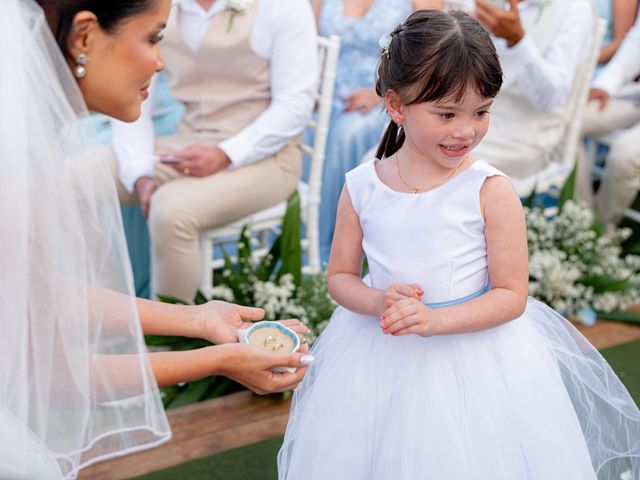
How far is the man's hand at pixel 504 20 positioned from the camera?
3.66 meters

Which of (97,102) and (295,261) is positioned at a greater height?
(97,102)

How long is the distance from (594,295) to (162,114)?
83.2 inches

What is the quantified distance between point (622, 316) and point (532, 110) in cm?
101

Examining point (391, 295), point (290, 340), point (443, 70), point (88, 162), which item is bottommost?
point (290, 340)

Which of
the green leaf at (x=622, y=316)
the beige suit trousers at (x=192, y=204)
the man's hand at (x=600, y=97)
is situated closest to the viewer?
the beige suit trousers at (x=192, y=204)

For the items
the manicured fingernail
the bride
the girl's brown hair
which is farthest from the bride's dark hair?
the manicured fingernail

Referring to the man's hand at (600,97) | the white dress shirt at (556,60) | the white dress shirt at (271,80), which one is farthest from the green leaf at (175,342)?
the man's hand at (600,97)

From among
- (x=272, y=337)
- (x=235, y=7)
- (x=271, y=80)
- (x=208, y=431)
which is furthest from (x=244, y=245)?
(x=272, y=337)

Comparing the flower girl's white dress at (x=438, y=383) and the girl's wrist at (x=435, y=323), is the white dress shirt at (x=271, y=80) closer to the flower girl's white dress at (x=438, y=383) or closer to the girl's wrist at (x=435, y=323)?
the flower girl's white dress at (x=438, y=383)

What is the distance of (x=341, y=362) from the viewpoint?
2.15 metres

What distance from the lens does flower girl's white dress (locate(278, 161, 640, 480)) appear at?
1.99m

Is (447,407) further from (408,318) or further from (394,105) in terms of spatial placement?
(394,105)

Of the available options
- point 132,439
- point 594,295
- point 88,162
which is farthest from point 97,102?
point 594,295

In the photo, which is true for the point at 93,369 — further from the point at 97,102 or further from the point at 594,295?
the point at 594,295
